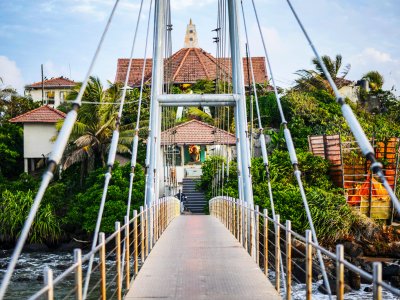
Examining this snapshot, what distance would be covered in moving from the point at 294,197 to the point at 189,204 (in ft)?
33.5

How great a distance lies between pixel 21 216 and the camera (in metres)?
28.8

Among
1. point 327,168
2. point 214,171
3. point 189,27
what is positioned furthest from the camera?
point 189,27

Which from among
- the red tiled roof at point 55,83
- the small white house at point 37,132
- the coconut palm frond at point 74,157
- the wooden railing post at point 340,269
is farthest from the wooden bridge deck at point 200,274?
the red tiled roof at point 55,83

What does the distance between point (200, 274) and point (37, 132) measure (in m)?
30.7

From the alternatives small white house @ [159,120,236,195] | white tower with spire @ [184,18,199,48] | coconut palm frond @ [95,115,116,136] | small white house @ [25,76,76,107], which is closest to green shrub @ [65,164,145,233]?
coconut palm frond @ [95,115,116,136]

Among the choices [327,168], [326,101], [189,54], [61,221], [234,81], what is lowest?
[61,221]

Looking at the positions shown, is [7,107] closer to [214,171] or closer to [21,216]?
[21,216]

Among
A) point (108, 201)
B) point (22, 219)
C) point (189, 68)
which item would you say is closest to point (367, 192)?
point (108, 201)

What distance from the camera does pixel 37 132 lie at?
36750 millimetres

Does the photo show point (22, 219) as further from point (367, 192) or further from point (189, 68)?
point (189, 68)

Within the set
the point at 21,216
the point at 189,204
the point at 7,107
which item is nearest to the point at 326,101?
the point at 189,204

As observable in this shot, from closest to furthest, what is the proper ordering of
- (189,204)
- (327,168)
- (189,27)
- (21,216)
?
(327,168), (21,216), (189,204), (189,27)

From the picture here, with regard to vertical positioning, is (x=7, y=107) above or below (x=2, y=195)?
above

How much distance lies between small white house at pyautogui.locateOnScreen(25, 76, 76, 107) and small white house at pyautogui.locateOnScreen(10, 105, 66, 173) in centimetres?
1325
